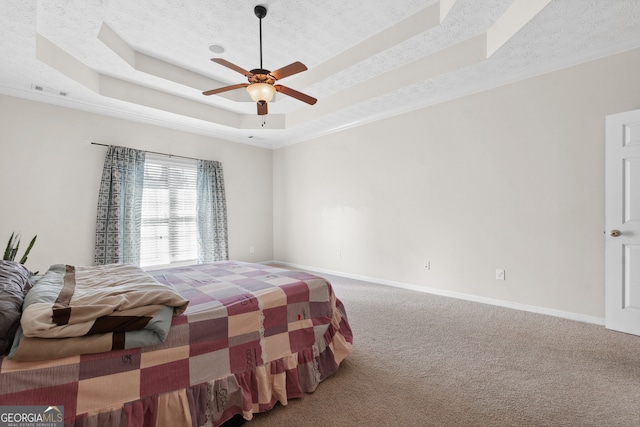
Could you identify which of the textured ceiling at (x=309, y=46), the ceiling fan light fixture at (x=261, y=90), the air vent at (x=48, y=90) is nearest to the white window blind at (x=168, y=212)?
the textured ceiling at (x=309, y=46)

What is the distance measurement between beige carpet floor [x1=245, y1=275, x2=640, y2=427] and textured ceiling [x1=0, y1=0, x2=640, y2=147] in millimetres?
2617

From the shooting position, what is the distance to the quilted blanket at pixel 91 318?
1.12 m

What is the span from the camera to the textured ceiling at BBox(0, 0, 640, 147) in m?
2.49

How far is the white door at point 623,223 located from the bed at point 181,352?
2509 millimetres

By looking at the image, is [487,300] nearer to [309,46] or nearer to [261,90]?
[261,90]

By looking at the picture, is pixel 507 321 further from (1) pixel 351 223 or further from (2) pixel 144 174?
(2) pixel 144 174

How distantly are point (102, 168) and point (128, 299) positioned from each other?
3771mm

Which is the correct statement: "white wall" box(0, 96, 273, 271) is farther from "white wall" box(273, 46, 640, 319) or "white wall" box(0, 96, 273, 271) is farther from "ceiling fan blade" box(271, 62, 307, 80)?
"white wall" box(273, 46, 640, 319)

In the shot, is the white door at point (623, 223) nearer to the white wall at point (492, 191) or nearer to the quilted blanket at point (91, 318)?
the white wall at point (492, 191)

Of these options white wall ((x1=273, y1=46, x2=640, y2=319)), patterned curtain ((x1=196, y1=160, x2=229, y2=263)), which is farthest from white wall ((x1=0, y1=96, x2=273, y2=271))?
white wall ((x1=273, y1=46, x2=640, y2=319))

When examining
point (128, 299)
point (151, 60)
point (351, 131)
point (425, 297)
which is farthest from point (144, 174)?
point (425, 297)

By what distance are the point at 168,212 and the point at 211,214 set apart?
2.25ft

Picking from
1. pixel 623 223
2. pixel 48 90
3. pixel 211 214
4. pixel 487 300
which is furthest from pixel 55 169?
pixel 623 223

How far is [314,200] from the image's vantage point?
18.4 feet
